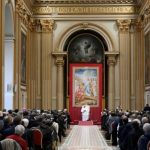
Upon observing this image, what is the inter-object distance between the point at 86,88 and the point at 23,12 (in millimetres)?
8168

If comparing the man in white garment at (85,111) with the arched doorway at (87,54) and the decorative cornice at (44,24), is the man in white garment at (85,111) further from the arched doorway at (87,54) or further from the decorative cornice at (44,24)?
the decorative cornice at (44,24)

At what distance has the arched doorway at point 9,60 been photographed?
2566 centimetres

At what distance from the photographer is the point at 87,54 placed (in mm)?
35750

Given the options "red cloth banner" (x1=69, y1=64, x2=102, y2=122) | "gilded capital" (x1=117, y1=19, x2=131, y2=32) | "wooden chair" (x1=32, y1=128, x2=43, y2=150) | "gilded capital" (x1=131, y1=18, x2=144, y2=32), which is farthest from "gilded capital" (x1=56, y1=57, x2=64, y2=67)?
"wooden chair" (x1=32, y1=128, x2=43, y2=150)

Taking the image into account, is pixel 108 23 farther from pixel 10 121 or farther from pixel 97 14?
pixel 10 121

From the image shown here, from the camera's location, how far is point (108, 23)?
3519cm

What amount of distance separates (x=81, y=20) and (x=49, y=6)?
2.50m

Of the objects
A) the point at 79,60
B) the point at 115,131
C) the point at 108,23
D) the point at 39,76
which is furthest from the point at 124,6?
the point at 115,131

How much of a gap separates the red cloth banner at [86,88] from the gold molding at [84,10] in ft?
12.6

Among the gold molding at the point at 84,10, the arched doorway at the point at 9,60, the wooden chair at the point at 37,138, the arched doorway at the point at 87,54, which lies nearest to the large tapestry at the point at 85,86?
the arched doorway at the point at 87,54

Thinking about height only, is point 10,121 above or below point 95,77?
below

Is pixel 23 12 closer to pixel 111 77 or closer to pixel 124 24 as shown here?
pixel 124 24

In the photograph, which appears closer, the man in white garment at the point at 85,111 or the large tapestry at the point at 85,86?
the man in white garment at the point at 85,111

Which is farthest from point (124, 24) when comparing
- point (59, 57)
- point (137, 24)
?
point (59, 57)
